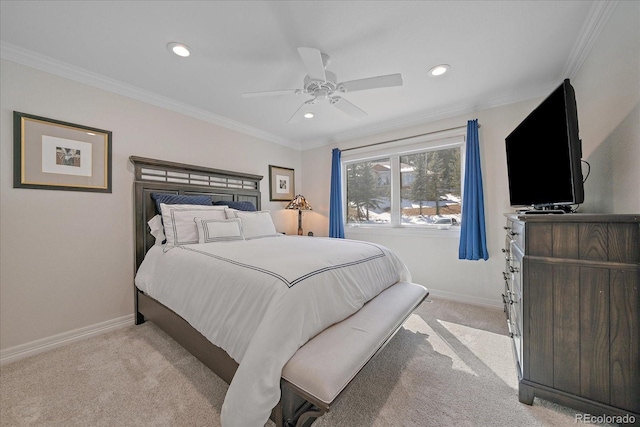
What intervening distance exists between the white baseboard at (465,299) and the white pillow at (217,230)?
266cm

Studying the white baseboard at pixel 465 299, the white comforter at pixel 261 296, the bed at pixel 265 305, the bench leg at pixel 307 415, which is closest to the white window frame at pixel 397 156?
the white baseboard at pixel 465 299

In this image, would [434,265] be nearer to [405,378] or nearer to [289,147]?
[405,378]

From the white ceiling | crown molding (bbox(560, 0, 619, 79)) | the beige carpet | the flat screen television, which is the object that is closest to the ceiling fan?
the white ceiling

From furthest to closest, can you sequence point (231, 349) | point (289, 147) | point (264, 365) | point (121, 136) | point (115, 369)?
1. point (289, 147)
2. point (121, 136)
3. point (115, 369)
4. point (231, 349)
5. point (264, 365)

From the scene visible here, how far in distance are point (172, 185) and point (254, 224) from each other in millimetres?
1058

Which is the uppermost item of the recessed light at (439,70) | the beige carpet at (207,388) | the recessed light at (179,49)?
the recessed light at (439,70)

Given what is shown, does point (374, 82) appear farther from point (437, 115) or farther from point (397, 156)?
point (397, 156)

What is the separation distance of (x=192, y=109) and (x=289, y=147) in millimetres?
1816

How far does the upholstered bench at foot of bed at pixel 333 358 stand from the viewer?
102 cm

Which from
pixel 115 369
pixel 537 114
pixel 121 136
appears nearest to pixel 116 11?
pixel 121 136

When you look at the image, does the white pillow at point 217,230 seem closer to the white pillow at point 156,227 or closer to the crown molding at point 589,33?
the white pillow at point 156,227

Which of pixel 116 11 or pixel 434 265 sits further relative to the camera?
pixel 434 265

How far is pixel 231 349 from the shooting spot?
134 cm

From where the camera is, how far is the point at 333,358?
114cm
